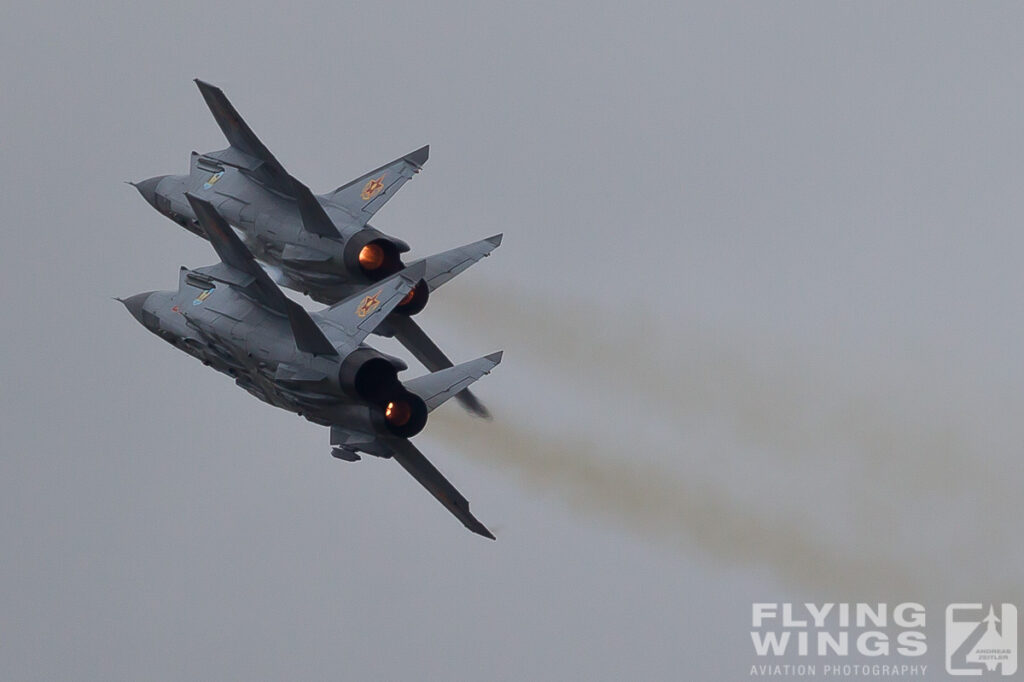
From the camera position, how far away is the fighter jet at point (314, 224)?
57938 mm

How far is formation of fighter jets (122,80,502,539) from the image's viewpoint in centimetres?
5341

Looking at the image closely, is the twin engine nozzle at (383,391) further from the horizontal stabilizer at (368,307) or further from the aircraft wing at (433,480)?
the aircraft wing at (433,480)

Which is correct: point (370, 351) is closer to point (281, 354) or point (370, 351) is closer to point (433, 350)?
point (281, 354)

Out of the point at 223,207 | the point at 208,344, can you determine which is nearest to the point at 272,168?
the point at 223,207

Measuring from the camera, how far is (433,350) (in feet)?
201

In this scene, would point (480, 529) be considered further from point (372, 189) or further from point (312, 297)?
point (372, 189)

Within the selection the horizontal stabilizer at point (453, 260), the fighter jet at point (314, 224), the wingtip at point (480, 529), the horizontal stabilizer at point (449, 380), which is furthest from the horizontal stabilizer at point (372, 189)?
the wingtip at point (480, 529)

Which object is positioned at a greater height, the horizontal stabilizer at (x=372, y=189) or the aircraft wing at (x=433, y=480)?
the horizontal stabilizer at (x=372, y=189)

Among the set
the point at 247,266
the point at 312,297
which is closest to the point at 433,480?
the point at 312,297

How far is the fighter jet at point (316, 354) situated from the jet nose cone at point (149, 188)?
20.9 ft

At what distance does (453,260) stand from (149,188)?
9.38 m

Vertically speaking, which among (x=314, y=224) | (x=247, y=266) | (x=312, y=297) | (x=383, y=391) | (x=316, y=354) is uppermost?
(x=314, y=224)

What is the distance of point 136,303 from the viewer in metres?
58.8

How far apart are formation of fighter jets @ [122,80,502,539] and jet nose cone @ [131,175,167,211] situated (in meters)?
0.04
